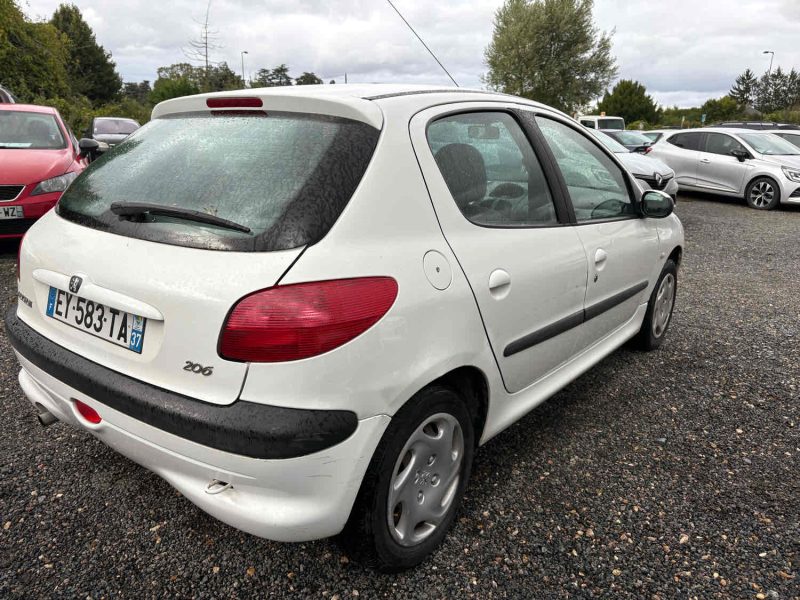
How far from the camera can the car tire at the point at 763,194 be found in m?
11.2

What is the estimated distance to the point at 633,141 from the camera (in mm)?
14703

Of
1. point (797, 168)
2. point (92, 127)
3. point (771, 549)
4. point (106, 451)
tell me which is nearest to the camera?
point (771, 549)

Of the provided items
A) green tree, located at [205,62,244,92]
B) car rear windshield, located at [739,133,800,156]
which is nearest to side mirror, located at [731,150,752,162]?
car rear windshield, located at [739,133,800,156]

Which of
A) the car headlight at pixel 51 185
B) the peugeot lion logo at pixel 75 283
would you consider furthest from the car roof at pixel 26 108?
the peugeot lion logo at pixel 75 283

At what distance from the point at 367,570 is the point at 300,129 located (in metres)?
1.45

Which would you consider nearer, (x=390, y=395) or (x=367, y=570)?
(x=390, y=395)

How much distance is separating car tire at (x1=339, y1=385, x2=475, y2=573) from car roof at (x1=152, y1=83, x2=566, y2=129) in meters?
0.90

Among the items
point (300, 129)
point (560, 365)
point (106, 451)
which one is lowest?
point (106, 451)

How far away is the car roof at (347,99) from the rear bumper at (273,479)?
3.12 ft

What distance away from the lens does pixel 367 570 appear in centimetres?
198

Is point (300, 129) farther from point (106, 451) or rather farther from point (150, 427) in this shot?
point (106, 451)

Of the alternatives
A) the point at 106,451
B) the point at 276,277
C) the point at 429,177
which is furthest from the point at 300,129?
the point at 106,451

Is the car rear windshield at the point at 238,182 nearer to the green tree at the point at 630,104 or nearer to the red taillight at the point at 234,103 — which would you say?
the red taillight at the point at 234,103

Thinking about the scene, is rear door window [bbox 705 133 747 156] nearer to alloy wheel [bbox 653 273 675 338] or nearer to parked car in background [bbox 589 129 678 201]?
parked car in background [bbox 589 129 678 201]
